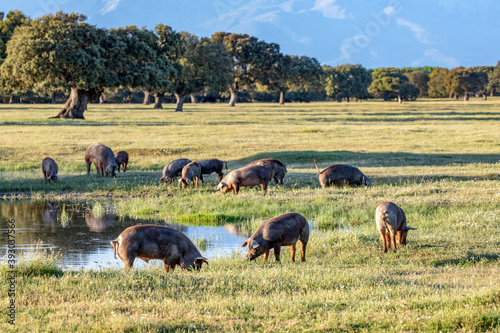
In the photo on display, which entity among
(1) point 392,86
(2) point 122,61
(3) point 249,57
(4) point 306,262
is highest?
(3) point 249,57

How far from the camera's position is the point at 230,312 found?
7.33m

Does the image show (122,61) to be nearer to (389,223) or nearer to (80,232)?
(80,232)

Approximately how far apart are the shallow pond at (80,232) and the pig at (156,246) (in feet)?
5.18

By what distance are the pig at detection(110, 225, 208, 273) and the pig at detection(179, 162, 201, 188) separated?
420 inches

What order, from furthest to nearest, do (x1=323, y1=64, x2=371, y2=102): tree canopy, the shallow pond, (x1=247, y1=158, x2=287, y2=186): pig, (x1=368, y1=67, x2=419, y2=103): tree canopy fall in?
1. (x1=323, y1=64, x2=371, y2=102): tree canopy
2. (x1=368, y1=67, x2=419, y2=103): tree canopy
3. (x1=247, y1=158, x2=287, y2=186): pig
4. the shallow pond

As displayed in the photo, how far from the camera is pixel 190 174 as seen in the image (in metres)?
21.0

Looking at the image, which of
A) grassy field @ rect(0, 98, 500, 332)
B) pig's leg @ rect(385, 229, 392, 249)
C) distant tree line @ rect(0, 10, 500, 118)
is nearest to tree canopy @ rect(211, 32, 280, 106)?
distant tree line @ rect(0, 10, 500, 118)

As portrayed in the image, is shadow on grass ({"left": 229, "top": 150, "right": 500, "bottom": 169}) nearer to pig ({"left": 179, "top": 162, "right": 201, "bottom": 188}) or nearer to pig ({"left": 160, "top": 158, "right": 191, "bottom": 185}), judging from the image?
pig ({"left": 160, "top": 158, "right": 191, "bottom": 185})

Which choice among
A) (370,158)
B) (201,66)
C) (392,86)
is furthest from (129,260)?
(392,86)

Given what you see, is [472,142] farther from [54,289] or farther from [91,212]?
[54,289]

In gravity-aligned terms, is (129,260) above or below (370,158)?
below

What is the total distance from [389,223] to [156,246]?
449cm

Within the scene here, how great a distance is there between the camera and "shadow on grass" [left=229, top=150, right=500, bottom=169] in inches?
1087

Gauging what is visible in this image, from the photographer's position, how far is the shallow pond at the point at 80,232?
12953 millimetres
